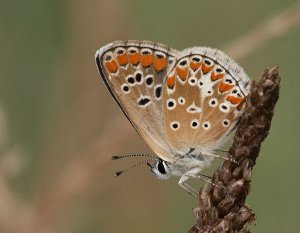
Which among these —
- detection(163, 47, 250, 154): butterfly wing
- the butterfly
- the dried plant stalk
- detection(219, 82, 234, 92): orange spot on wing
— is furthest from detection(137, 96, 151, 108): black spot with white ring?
the dried plant stalk

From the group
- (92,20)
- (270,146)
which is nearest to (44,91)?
(92,20)

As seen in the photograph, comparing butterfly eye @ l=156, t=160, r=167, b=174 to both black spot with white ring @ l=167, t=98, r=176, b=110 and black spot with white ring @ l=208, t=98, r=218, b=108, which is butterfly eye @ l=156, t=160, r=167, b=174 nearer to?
black spot with white ring @ l=167, t=98, r=176, b=110

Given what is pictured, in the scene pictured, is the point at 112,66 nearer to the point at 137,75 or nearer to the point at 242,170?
the point at 137,75

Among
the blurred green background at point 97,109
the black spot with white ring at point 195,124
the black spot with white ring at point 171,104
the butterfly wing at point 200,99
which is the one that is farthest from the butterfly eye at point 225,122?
the blurred green background at point 97,109

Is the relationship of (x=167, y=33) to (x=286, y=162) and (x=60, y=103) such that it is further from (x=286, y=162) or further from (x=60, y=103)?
(x=286, y=162)

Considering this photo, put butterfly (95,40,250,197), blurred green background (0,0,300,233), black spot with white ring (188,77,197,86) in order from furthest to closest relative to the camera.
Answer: blurred green background (0,0,300,233)
black spot with white ring (188,77,197,86)
butterfly (95,40,250,197)

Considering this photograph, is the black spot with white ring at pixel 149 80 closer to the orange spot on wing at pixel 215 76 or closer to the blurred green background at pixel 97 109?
the orange spot on wing at pixel 215 76

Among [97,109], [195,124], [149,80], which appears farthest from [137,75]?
[97,109]
